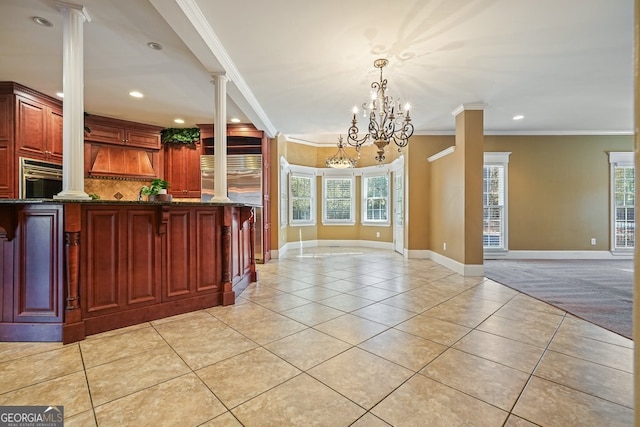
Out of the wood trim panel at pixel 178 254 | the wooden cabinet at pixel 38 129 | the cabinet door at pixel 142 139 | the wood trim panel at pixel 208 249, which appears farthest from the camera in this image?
the cabinet door at pixel 142 139

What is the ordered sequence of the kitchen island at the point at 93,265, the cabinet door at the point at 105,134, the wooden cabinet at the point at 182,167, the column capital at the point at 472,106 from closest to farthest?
1. the kitchen island at the point at 93,265
2. the column capital at the point at 472,106
3. the cabinet door at the point at 105,134
4. the wooden cabinet at the point at 182,167

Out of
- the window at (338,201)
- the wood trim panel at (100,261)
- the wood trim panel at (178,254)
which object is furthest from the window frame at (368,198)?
the wood trim panel at (100,261)

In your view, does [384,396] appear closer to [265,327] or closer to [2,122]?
[265,327]

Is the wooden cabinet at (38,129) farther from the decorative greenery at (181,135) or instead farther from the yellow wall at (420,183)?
the yellow wall at (420,183)

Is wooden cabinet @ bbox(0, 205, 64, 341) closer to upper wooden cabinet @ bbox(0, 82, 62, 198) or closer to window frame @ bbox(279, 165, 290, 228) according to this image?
upper wooden cabinet @ bbox(0, 82, 62, 198)

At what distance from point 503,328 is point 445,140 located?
4568mm

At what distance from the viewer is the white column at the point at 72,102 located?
85.8 inches

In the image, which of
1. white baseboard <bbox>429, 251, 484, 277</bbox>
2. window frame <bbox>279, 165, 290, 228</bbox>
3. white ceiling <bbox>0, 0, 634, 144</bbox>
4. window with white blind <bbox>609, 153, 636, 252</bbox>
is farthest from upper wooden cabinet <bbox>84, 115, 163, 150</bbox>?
window with white blind <bbox>609, 153, 636, 252</bbox>

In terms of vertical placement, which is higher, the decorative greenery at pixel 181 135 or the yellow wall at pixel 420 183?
the decorative greenery at pixel 181 135

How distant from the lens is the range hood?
4973mm

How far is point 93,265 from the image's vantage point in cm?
228

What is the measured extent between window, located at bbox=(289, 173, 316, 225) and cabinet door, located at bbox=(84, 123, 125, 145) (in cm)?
370

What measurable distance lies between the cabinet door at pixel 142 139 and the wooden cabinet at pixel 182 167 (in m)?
0.22

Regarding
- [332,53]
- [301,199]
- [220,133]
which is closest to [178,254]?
[220,133]
